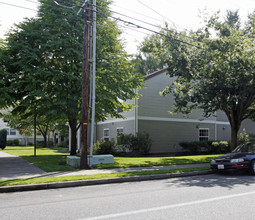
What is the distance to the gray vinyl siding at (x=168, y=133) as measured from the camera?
23.4 metres

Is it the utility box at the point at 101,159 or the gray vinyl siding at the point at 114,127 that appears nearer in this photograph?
the utility box at the point at 101,159

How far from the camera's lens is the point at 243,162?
413 inches

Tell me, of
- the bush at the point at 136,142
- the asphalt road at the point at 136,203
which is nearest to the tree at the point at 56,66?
the bush at the point at 136,142

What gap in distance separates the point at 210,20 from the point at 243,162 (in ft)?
38.3

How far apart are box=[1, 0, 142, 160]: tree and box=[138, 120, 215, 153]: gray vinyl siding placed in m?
6.23

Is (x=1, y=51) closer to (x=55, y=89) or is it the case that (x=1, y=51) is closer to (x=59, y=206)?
(x=55, y=89)

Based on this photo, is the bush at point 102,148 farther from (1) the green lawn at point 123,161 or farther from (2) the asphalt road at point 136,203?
(2) the asphalt road at point 136,203

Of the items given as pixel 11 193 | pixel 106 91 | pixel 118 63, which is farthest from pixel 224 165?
pixel 118 63

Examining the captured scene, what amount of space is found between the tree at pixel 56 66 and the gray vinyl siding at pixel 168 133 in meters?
6.23

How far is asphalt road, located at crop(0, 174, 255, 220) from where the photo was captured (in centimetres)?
514

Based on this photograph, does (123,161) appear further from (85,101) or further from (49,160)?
(85,101)

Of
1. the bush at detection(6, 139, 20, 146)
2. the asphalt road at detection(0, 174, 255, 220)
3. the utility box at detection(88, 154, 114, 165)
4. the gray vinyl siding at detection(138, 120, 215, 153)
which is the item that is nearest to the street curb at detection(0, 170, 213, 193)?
the asphalt road at detection(0, 174, 255, 220)

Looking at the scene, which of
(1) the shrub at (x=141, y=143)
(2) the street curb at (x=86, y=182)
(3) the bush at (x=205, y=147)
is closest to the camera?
(2) the street curb at (x=86, y=182)

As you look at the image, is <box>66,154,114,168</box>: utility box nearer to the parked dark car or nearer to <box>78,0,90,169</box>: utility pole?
<box>78,0,90,169</box>: utility pole
